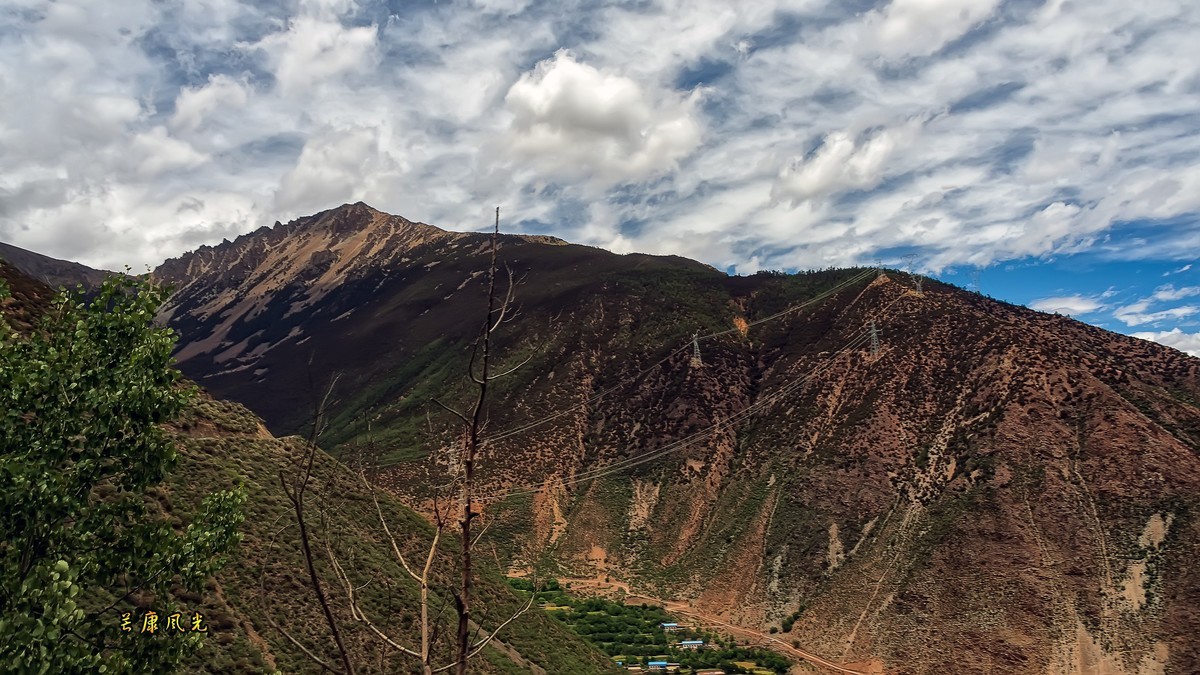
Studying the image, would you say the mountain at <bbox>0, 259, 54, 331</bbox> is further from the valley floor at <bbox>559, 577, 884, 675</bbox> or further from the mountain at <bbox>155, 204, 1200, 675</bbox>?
the valley floor at <bbox>559, 577, 884, 675</bbox>

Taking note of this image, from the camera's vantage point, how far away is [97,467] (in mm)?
9625

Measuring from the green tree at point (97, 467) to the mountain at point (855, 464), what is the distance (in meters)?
14.6

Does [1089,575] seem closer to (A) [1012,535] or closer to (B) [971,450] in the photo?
(A) [1012,535]

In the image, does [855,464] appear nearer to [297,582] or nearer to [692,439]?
[692,439]

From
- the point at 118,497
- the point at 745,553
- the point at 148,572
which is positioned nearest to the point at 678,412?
the point at 745,553

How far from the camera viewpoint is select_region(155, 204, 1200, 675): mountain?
159ft

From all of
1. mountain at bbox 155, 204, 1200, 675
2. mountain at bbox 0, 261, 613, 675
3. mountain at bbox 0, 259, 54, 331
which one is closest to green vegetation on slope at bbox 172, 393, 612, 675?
mountain at bbox 0, 261, 613, 675

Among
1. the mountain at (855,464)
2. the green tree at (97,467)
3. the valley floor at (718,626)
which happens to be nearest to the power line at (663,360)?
the mountain at (855,464)

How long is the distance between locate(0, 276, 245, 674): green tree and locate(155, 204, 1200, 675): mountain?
14639mm

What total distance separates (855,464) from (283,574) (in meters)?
Result: 56.2

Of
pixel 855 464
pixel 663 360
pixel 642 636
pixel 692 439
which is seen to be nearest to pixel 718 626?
pixel 642 636

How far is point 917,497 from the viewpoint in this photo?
201ft

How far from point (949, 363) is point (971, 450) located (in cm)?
1417

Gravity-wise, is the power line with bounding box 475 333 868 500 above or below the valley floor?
above
